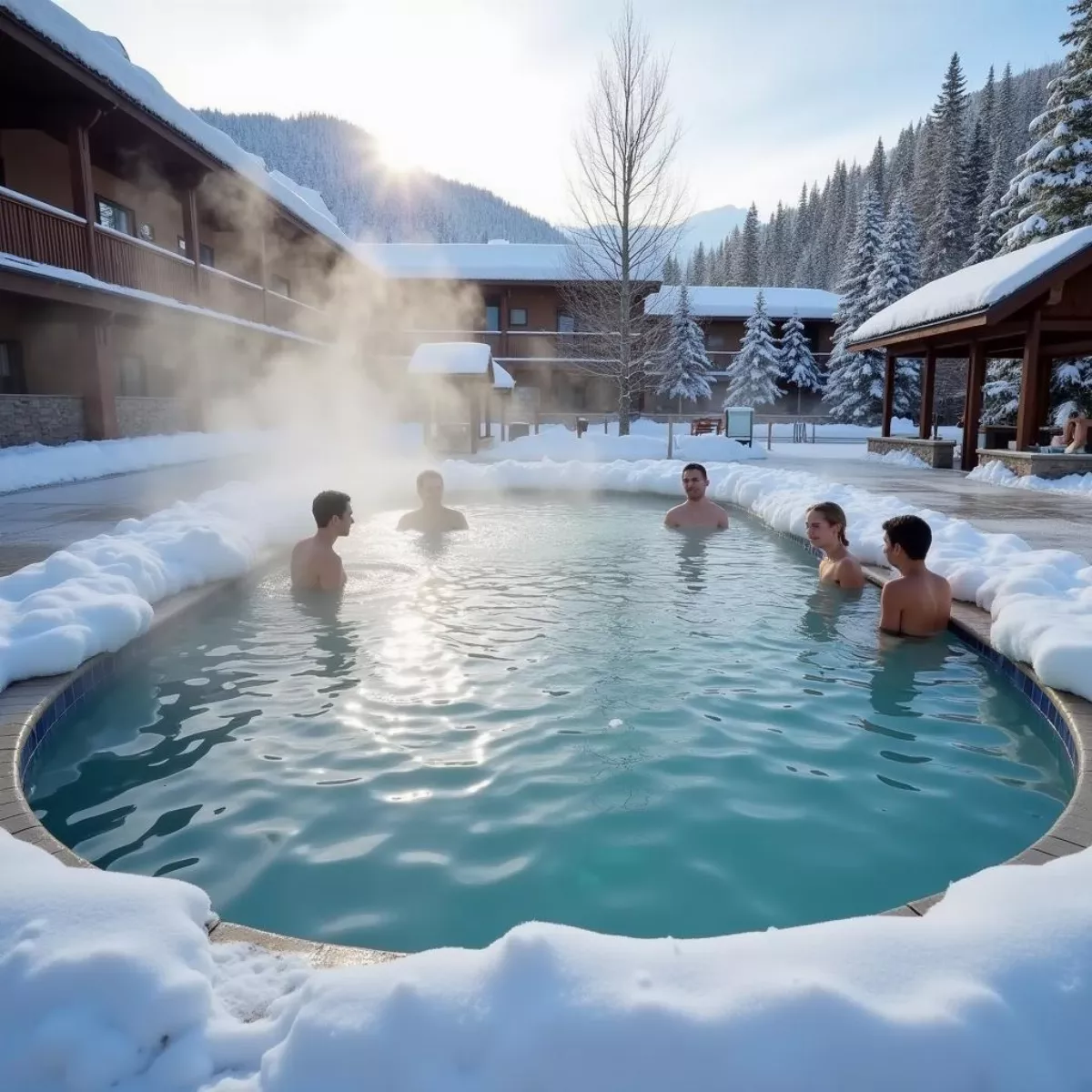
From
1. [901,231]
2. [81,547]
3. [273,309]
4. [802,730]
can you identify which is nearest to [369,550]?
[81,547]

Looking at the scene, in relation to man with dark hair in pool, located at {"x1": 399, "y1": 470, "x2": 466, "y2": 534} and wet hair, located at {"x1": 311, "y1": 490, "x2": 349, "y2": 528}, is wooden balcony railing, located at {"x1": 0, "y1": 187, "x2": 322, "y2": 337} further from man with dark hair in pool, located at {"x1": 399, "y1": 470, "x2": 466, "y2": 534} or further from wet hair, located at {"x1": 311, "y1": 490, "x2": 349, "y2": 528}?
wet hair, located at {"x1": 311, "y1": 490, "x2": 349, "y2": 528}

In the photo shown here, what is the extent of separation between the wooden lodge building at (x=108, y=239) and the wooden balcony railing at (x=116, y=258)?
25 millimetres

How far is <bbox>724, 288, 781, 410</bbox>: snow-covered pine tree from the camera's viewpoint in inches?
1395

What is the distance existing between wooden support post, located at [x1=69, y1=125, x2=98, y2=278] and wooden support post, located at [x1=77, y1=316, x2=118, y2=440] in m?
1.06

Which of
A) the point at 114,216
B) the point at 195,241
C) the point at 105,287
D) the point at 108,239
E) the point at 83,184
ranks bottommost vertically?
the point at 105,287

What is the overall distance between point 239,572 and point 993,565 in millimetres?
5558

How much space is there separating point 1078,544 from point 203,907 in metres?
7.47

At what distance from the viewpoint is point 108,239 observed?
13.0 metres

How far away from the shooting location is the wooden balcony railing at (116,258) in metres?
10.9

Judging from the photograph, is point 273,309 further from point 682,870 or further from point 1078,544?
point 682,870

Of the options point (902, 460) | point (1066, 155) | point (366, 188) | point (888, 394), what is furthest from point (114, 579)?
point (366, 188)

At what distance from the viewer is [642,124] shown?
21422 mm

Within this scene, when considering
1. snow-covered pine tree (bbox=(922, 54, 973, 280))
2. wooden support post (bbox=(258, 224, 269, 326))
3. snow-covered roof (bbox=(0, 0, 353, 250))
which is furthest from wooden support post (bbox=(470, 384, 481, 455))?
snow-covered pine tree (bbox=(922, 54, 973, 280))

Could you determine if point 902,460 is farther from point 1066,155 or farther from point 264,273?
point 264,273
